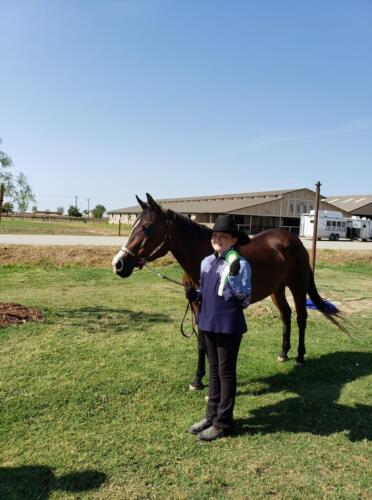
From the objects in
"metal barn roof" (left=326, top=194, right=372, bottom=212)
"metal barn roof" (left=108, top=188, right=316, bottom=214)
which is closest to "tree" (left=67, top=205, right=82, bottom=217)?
"metal barn roof" (left=108, top=188, right=316, bottom=214)

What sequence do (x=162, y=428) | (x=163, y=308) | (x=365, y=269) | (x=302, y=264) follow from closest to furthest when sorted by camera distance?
(x=162, y=428) < (x=302, y=264) < (x=163, y=308) < (x=365, y=269)

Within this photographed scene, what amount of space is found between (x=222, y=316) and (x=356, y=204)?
61631mm

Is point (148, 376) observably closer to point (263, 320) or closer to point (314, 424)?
point (314, 424)

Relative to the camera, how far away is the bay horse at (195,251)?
13.9 ft

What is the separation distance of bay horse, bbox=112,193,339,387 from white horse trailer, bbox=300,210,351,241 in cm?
3454

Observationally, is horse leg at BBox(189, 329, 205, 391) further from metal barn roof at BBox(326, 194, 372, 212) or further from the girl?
metal barn roof at BBox(326, 194, 372, 212)

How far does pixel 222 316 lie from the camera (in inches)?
134

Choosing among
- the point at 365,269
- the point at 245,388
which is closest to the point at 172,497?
the point at 245,388

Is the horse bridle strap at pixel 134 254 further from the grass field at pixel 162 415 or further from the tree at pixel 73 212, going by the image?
the tree at pixel 73 212

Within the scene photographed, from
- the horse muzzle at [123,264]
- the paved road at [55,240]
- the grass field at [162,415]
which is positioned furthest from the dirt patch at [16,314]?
the paved road at [55,240]

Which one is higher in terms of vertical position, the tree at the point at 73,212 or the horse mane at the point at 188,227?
the tree at the point at 73,212

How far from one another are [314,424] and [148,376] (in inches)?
81.0

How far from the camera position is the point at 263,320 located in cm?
779

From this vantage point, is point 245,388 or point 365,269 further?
point 365,269
